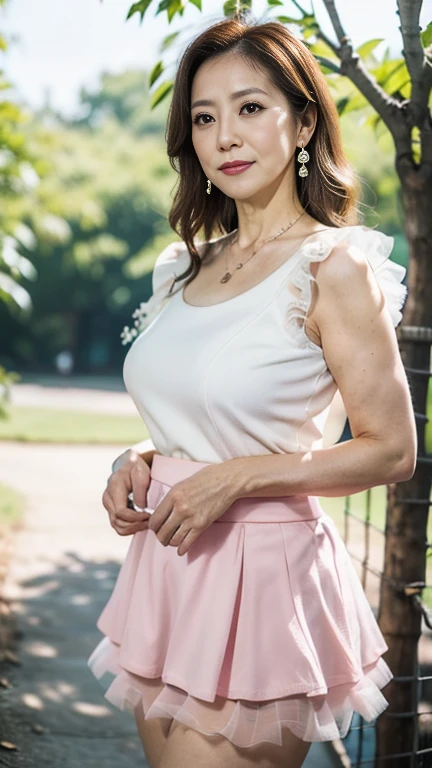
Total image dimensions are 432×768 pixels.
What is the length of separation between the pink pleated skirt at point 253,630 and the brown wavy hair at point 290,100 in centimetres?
63

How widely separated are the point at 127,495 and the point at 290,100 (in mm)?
883

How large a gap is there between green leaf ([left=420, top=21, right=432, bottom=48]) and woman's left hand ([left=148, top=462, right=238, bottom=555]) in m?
1.04

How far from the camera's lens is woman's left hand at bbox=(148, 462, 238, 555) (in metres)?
1.62

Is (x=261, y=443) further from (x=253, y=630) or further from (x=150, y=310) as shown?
(x=150, y=310)

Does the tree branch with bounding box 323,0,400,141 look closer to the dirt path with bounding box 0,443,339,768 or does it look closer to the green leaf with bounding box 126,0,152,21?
the green leaf with bounding box 126,0,152,21

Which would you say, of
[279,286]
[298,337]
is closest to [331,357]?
[298,337]

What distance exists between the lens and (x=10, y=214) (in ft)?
23.3

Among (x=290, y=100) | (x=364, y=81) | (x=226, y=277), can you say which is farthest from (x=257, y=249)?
(x=364, y=81)

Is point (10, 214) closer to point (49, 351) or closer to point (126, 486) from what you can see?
point (126, 486)

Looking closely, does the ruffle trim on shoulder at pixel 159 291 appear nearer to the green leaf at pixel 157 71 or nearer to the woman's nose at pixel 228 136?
the woman's nose at pixel 228 136

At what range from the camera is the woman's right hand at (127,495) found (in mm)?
1842

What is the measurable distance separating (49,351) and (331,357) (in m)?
27.9

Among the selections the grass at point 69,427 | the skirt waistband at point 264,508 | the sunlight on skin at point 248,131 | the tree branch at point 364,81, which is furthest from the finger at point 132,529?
the grass at point 69,427

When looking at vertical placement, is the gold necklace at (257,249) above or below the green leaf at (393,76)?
below
